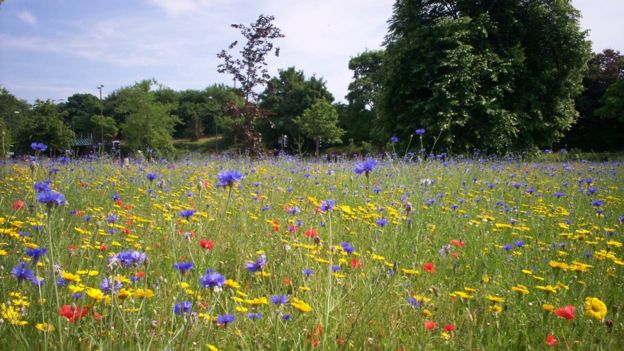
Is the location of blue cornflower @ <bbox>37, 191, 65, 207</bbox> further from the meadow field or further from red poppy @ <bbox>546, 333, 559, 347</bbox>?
red poppy @ <bbox>546, 333, 559, 347</bbox>

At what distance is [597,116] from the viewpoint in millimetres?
28297

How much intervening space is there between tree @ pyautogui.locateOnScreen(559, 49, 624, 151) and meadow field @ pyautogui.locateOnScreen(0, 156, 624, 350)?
28.2 m

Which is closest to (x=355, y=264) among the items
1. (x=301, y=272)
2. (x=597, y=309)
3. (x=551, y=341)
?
(x=301, y=272)

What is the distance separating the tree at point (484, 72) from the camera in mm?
13711

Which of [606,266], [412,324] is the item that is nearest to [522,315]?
[412,324]

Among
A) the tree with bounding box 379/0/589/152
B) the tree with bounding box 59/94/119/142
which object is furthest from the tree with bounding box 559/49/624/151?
the tree with bounding box 59/94/119/142

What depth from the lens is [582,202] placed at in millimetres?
4641

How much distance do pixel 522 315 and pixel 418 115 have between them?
13661mm

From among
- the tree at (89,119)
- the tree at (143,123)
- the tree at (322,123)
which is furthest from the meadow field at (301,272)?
the tree at (89,119)

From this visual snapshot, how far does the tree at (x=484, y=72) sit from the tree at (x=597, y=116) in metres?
14.5

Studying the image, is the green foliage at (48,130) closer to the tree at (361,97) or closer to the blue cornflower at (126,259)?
the tree at (361,97)

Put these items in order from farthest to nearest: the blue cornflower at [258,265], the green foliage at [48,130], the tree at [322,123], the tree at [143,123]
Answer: the tree at [322,123] → the tree at [143,123] → the green foliage at [48,130] → the blue cornflower at [258,265]

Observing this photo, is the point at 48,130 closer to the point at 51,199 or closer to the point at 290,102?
the point at 290,102

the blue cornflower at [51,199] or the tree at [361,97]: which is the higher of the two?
the tree at [361,97]
